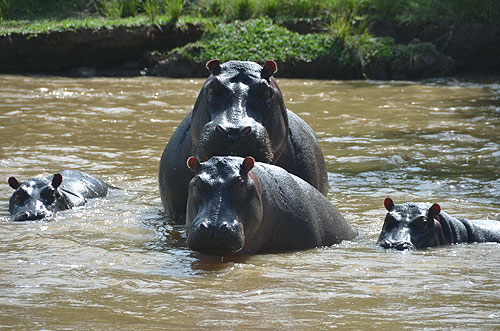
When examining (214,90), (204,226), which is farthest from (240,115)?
(204,226)

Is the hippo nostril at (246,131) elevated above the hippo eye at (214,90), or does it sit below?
below

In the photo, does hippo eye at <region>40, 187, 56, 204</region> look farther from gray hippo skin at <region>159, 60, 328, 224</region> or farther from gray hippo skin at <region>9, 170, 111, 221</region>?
gray hippo skin at <region>159, 60, 328, 224</region>

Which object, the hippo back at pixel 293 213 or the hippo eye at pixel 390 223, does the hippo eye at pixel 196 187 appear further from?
the hippo eye at pixel 390 223

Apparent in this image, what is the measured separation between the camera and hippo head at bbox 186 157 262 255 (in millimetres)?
4926

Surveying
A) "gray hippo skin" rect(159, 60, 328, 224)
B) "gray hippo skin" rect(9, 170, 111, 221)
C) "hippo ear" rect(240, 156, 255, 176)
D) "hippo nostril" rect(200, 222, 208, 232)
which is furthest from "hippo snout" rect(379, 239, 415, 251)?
"gray hippo skin" rect(9, 170, 111, 221)

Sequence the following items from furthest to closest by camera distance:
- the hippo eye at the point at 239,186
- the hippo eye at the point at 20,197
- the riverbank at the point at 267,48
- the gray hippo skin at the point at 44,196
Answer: the riverbank at the point at 267,48, the hippo eye at the point at 20,197, the gray hippo skin at the point at 44,196, the hippo eye at the point at 239,186

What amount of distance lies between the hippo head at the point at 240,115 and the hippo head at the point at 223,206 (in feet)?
1.04

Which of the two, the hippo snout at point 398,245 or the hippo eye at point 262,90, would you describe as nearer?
the hippo snout at point 398,245

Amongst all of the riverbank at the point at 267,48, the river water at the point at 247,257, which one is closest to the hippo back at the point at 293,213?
the river water at the point at 247,257

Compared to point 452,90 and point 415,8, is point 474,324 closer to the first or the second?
point 452,90

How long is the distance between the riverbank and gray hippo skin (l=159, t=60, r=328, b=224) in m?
11.0

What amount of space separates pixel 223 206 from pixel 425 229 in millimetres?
1747

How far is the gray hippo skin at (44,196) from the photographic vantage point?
6919 millimetres

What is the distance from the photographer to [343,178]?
8680 mm
